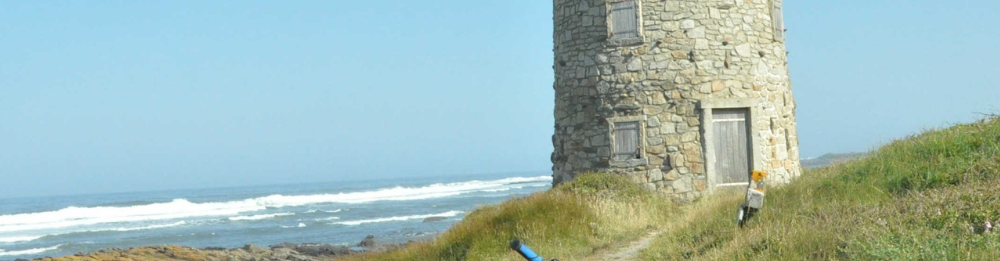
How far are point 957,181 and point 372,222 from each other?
26.3 meters

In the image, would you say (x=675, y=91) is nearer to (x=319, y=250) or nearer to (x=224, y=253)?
(x=224, y=253)

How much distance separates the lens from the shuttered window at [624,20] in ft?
48.1

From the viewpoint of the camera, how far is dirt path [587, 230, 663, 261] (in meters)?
9.96

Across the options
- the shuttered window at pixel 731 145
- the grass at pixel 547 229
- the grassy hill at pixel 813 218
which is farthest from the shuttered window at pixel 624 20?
the grass at pixel 547 229

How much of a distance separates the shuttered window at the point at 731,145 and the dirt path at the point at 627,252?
414 centimetres

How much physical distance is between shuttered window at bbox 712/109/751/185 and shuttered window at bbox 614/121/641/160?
1.22 metres

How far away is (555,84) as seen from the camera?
16.1 meters

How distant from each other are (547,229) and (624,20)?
4.60 metres

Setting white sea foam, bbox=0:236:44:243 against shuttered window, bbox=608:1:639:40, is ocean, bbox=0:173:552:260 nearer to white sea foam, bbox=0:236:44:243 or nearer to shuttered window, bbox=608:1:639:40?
white sea foam, bbox=0:236:44:243

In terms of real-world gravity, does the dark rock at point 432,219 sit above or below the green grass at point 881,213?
below

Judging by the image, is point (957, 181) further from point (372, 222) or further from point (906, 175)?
point (372, 222)

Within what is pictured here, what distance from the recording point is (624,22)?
14734 millimetres

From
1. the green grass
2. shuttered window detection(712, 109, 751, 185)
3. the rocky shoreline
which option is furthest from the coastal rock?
the green grass

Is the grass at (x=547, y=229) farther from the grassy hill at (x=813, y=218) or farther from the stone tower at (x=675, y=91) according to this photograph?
the stone tower at (x=675, y=91)
